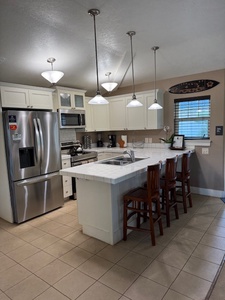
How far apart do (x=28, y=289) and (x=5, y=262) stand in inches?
24.4

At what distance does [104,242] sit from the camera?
2.70 metres

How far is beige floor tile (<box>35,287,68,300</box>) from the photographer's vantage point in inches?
72.1

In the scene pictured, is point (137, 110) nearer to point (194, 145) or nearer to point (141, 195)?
point (194, 145)

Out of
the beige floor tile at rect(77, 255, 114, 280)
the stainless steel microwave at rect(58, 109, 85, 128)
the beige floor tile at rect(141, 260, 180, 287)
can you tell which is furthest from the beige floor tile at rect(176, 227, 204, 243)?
the stainless steel microwave at rect(58, 109, 85, 128)

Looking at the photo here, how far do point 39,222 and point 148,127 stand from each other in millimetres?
2933

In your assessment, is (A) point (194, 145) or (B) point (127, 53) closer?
(B) point (127, 53)

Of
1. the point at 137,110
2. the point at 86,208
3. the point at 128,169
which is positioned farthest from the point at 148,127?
the point at 86,208

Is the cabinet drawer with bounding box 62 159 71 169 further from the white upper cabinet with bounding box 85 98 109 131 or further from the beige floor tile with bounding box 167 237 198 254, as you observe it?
the beige floor tile with bounding box 167 237 198 254

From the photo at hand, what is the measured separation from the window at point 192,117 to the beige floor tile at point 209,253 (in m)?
2.40

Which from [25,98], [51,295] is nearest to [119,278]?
[51,295]

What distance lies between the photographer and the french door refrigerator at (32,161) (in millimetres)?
3205

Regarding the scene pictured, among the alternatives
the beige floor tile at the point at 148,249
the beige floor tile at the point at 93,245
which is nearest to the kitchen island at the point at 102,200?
the beige floor tile at the point at 93,245

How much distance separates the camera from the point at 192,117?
436cm

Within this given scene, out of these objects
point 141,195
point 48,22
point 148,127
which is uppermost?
point 48,22
